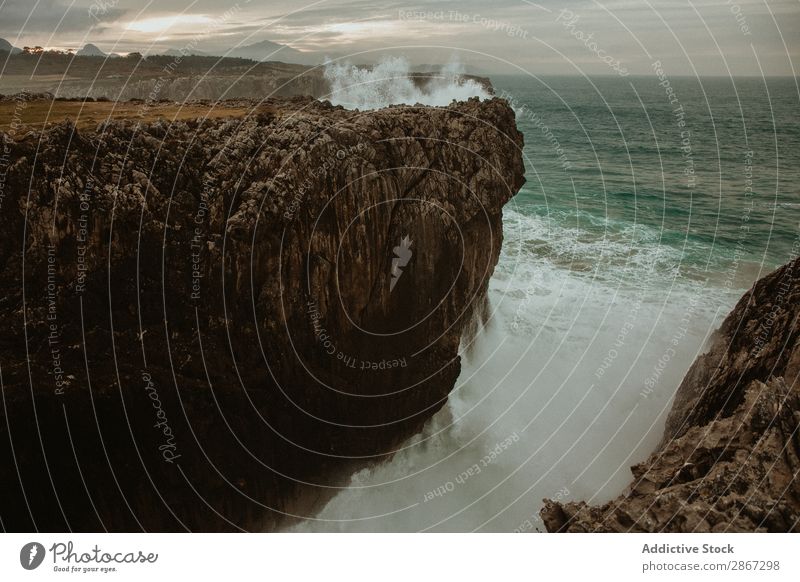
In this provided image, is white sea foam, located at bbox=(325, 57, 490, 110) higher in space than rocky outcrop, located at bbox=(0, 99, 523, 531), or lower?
higher

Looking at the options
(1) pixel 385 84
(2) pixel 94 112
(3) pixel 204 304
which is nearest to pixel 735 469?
(3) pixel 204 304

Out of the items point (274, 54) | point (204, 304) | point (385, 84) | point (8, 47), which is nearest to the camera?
point (8, 47)

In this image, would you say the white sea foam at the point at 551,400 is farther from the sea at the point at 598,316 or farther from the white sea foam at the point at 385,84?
the white sea foam at the point at 385,84

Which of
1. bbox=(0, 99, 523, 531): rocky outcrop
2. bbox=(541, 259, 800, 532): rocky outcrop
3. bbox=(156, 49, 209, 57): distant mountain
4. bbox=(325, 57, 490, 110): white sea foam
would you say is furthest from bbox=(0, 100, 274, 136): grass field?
bbox=(541, 259, 800, 532): rocky outcrop

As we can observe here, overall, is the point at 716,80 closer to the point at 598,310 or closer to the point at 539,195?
the point at 598,310

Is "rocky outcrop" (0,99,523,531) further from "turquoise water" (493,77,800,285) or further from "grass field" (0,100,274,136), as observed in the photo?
"turquoise water" (493,77,800,285)

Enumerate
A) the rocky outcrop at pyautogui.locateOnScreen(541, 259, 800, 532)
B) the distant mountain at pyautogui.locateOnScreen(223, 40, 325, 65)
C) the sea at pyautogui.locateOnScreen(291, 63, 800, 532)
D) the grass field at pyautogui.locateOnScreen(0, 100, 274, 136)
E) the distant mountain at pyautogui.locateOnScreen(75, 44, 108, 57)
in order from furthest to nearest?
the sea at pyautogui.locateOnScreen(291, 63, 800, 532) → the distant mountain at pyautogui.locateOnScreen(223, 40, 325, 65) → the distant mountain at pyautogui.locateOnScreen(75, 44, 108, 57) → the grass field at pyautogui.locateOnScreen(0, 100, 274, 136) → the rocky outcrop at pyautogui.locateOnScreen(541, 259, 800, 532)

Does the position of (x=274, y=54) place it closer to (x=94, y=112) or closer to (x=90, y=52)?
(x=90, y=52)
